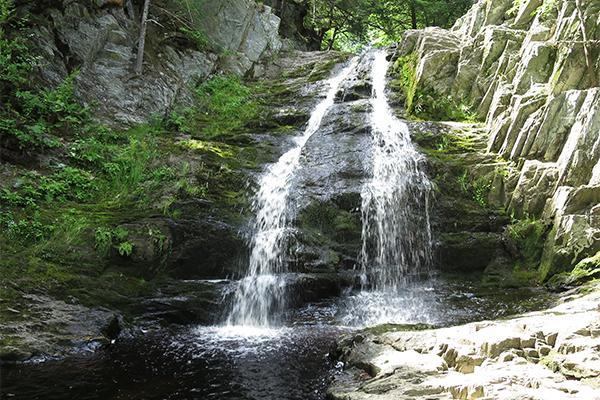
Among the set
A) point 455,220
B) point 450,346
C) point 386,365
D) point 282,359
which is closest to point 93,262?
point 282,359

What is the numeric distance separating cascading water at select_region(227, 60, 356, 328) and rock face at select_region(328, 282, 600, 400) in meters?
2.71

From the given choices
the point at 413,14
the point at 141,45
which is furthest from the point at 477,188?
the point at 413,14

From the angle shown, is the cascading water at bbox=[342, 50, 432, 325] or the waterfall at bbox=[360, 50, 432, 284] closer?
the cascading water at bbox=[342, 50, 432, 325]

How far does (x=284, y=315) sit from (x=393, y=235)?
3.10 meters

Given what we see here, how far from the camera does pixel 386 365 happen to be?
5.32 m

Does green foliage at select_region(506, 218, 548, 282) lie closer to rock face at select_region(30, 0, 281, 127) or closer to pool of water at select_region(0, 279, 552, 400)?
pool of water at select_region(0, 279, 552, 400)

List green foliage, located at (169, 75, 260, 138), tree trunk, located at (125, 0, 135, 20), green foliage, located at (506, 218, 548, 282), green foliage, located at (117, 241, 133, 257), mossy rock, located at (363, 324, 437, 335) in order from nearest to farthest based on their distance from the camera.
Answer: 1. mossy rock, located at (363, 324, 437, 335)
2. green foliage, located at (117, 241, 133, 257)
3. green foliage, located at (506, 218, 548, 282)
4. green foliage, located at (169, 75, 260, 138)
5. tree trunk, located at (125, 0, 135, 20)

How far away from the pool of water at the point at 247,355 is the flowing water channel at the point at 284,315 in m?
0.02

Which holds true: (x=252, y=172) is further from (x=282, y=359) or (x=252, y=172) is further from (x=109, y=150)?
(x=282, y=359)

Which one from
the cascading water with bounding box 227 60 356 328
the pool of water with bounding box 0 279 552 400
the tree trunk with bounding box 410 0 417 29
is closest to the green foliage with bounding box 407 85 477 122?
the cascading water with bounding box 227 60 356 328

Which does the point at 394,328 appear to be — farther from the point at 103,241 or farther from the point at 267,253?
the point at 103,241

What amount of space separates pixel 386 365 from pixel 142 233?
5561 millimetres

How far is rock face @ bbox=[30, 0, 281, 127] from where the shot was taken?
43.1ft

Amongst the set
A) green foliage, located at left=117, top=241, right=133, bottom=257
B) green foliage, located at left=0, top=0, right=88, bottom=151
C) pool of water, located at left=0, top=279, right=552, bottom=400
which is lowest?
pool of water, located at left=0, top=279, right=552, bottom=400
